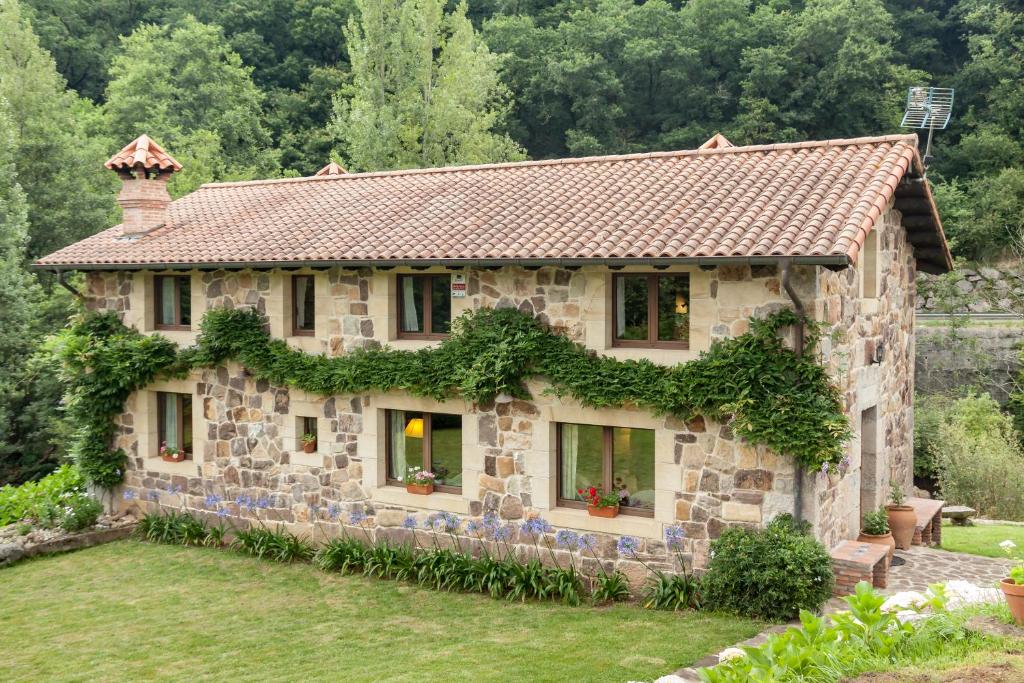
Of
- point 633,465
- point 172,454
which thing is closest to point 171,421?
point 172,454

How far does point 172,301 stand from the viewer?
15617 millimetres

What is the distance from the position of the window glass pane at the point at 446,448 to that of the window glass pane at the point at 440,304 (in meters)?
1.22

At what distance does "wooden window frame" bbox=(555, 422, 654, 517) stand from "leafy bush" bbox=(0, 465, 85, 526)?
9.04m

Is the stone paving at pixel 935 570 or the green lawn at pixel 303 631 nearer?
the green lawn at pixel 303 631

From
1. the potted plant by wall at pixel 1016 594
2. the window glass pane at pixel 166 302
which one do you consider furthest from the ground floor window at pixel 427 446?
the potted plant by wall at pixel 1016 594

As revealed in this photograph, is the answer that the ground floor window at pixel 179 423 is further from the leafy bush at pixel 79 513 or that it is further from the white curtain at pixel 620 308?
the white curtain at pixel 620 308

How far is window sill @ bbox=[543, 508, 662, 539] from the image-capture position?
11.1m

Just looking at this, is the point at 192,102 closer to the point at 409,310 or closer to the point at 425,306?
the point at 409,310

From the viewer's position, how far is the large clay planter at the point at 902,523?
1291 cm

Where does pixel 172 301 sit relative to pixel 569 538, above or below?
above

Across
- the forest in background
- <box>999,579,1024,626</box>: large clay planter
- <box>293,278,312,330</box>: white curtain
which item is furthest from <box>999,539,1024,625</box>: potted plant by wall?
the forest in background

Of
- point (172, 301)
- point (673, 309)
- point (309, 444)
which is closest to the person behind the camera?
point (673, 309)

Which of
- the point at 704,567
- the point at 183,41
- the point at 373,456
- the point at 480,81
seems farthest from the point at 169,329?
the point at 183,41

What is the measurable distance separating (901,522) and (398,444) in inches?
281
